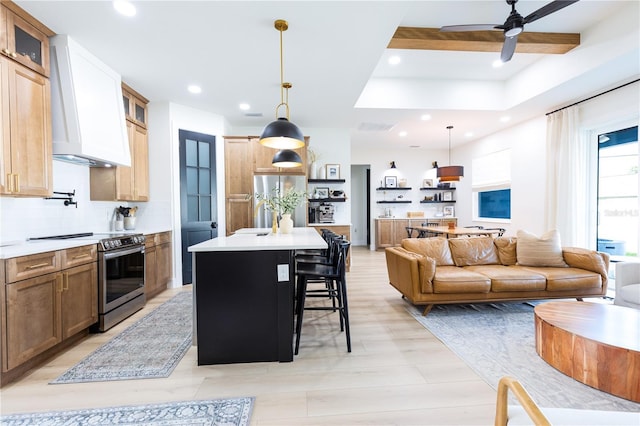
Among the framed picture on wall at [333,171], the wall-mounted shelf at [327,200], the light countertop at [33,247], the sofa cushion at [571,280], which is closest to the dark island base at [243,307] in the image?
the light countertop at [33,247]

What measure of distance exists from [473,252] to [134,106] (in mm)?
5019

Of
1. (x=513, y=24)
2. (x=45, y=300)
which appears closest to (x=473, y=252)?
(x=513, y=24)

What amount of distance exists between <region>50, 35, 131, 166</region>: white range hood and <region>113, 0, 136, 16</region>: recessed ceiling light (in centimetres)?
84

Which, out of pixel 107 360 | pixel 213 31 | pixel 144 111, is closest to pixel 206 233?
pixel 144 111

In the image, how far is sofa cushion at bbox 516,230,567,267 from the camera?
3.47 metres

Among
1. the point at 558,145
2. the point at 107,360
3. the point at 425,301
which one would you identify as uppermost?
the point at 558,145

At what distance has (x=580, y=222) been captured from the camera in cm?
463

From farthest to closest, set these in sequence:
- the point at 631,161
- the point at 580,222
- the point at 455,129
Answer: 1. the point at 455,129
2. the point at 580,222
3. the point at 631,161

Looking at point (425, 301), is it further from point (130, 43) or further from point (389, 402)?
point (130, 43)

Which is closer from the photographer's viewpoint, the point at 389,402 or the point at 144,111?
the point at 389,402

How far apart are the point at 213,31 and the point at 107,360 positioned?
2996 millimetres

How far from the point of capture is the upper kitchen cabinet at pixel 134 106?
12.8ft

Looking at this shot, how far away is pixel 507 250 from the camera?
3.76 metres

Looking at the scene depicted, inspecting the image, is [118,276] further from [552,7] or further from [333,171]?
[552,7]
